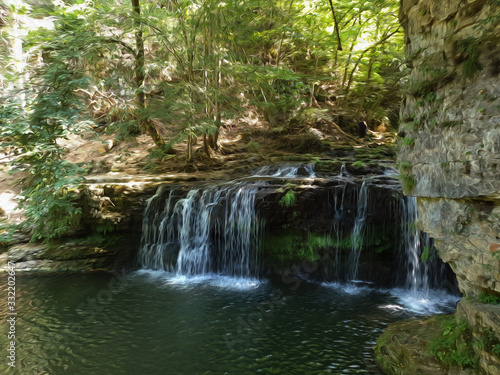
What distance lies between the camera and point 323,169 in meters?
10.2

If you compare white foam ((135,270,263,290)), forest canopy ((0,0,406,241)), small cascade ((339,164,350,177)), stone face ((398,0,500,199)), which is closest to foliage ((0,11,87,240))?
forest canopy ((0,0,406,241))

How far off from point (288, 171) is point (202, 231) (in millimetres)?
3677

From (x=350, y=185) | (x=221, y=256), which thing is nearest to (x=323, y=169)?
(x=350, y=185)

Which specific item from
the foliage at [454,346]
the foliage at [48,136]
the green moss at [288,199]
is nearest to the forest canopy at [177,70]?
the foliage at [48,136]

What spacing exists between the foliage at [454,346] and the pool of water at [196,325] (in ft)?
2.69

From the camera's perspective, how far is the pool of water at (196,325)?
4168 millimetres

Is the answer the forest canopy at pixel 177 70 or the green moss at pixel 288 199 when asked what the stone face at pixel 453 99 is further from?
the forest canopy at pixel 177 70

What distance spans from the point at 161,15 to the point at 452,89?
29.6 ft

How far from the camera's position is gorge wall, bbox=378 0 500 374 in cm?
295

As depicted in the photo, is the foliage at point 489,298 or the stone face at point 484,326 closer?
the stone face at point 484,326

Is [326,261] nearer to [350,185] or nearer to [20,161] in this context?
[350,185]

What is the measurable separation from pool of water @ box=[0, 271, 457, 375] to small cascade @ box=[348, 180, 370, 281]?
1.61ft

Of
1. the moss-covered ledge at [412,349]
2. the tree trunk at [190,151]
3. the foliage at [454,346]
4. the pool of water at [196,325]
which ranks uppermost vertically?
the tree trunk at [190,151]

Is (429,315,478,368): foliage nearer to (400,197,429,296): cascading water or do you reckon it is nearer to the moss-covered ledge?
the moss-covered ledge
